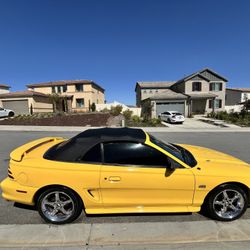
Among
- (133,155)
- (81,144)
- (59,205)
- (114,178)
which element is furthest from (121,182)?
(59,205)

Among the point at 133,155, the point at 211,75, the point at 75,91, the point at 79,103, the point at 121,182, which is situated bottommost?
the point at 121,182

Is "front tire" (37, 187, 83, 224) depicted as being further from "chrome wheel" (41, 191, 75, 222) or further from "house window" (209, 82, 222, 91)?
"house window" (209, 82, 222, 91)

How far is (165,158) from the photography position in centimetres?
307

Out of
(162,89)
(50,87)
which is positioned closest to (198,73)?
(162,89)

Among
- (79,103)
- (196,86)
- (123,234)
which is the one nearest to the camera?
(123,234)

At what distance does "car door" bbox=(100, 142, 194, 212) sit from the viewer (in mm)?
2936

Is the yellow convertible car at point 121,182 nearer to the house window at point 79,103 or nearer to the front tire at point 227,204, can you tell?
the front tire at point 227,204

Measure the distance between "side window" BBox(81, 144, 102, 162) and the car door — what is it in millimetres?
97

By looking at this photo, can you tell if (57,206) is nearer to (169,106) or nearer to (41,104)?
(169,106)

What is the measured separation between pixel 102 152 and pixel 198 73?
30588 mm

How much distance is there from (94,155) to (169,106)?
25.4 m

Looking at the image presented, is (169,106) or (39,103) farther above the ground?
(39,103)

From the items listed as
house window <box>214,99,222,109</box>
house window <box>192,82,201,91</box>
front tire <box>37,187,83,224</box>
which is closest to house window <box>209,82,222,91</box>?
house window <box>214,99,222,109</box>

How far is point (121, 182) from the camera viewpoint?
2932 mm
